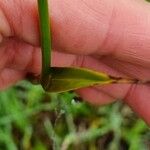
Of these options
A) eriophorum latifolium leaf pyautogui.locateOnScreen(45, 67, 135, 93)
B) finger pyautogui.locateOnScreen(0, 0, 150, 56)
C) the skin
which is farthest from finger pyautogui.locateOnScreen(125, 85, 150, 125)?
eriophorum latifolium leaf pyautogui.locateOnScreen(45, 67, 135, 93)

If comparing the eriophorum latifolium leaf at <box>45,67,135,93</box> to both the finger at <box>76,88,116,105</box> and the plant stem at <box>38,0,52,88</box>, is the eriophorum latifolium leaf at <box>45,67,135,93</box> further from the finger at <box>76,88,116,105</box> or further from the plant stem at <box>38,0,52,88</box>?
the finger at <box>76,88,116,105</box>

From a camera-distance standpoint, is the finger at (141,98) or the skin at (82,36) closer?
the skin at (82,36)

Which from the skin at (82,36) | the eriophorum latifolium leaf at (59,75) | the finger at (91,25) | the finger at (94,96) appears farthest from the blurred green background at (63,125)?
the eriophorum latifolium leaf at (59,75)

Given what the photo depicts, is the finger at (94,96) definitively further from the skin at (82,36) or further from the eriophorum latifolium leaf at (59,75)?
the eriophorum latifolium leaf at (59,75)

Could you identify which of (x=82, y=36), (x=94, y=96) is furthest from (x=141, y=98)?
(x=82, y=36)

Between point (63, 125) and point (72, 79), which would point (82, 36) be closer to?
point (72, 79)

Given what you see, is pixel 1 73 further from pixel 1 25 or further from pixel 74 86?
pixel 74 86

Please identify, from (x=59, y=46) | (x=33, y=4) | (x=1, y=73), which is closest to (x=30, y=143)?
(x=1, y=73)
